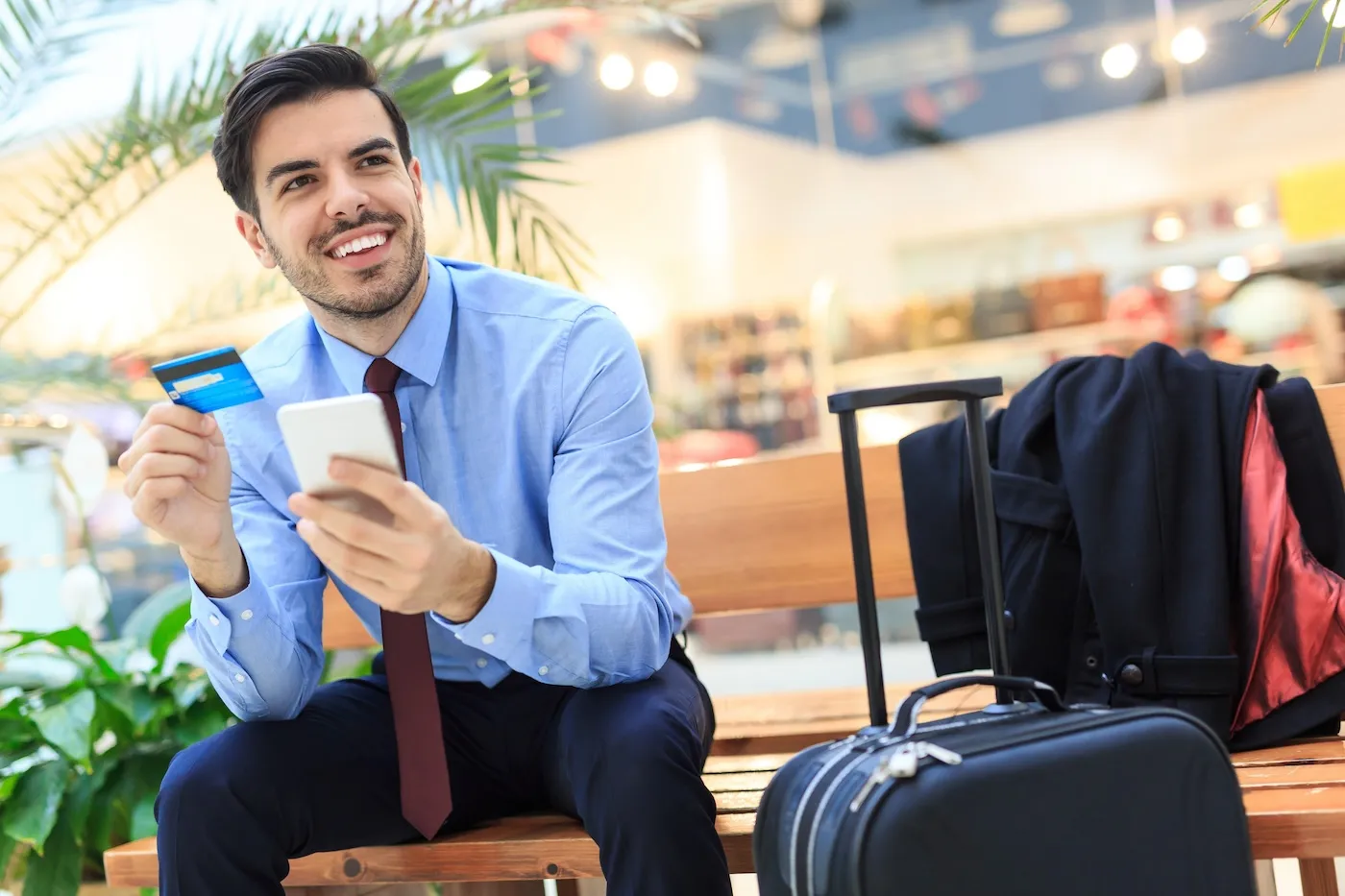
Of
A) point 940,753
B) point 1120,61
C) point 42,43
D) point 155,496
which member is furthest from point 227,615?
point 1120,61

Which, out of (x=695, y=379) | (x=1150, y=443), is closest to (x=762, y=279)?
(x=695, y=379)

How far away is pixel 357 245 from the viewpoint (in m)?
1.56

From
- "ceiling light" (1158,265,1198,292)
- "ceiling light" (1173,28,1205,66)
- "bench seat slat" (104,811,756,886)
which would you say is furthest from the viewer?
"ceiling light" (1158,265,1198,292)

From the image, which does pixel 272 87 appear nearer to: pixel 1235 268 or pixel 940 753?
pixel 940 753

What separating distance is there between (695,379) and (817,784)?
7222 millimetres

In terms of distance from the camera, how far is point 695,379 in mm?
8344

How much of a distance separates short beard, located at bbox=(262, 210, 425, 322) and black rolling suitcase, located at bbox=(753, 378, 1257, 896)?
64 cm

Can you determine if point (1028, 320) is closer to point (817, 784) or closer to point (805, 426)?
point (805, 426)

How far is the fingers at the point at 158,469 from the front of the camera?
130 centimetres

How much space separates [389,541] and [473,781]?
519 millimetres

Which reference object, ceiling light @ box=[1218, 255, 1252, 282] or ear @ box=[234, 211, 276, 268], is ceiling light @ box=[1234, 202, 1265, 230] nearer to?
ceiling light @ box=[1218, 255, 1252, 282]

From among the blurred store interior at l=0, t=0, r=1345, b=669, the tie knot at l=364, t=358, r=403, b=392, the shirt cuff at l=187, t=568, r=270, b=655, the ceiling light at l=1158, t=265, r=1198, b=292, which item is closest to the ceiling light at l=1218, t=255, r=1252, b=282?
the blurred store interior at l=0, t=0, r=1345, b=669

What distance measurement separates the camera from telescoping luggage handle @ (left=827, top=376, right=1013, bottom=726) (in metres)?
1.24

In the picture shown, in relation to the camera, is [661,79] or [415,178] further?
[661,79]
